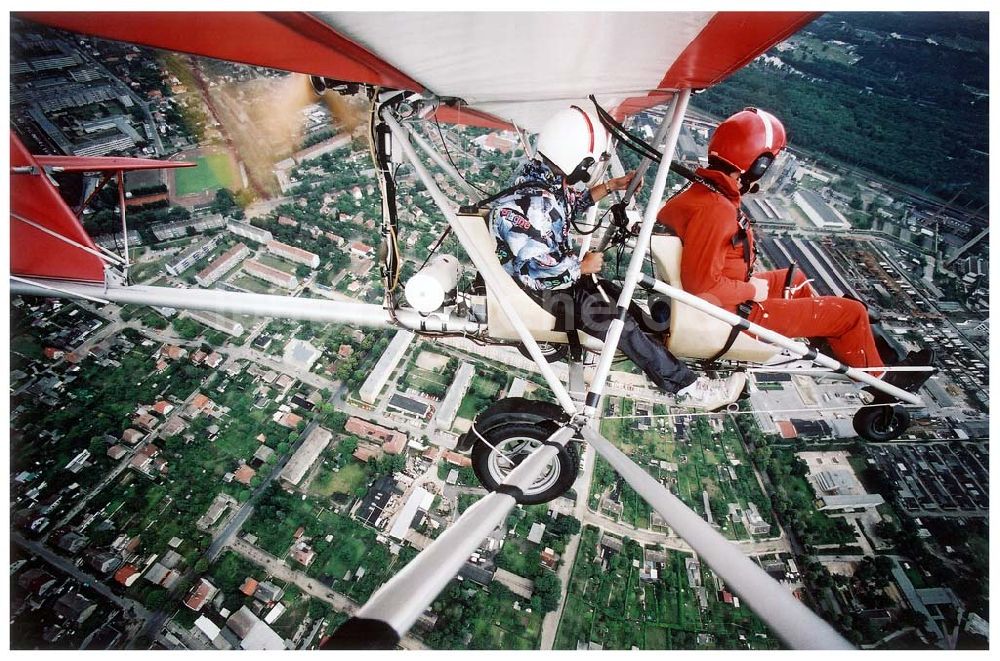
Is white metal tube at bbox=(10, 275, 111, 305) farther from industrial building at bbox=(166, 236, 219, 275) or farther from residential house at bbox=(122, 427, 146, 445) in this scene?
industrial building at bbox=(166, 236, 219, 275)

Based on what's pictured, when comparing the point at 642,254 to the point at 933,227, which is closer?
the point at 642,254

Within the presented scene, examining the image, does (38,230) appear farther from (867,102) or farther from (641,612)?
(867,102)

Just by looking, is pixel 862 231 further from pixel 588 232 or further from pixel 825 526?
pixel 588 232

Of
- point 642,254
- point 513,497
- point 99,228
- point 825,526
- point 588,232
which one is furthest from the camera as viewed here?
point 99,228

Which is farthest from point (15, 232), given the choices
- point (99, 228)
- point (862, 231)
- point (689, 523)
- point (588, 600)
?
point (862, 231)

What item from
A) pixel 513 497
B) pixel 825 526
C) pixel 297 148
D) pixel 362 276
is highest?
pixel 297 148

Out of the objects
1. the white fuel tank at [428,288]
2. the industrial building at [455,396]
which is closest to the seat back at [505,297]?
the white fuel tank at [428,288]

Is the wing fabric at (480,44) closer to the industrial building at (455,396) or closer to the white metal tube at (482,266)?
the white metal tube at (482,266)

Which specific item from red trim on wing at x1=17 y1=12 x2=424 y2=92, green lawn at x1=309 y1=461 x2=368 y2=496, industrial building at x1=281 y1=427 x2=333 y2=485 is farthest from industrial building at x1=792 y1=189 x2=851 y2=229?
red trim on wing at x1=17 y1=12 x2=424 y2=92
